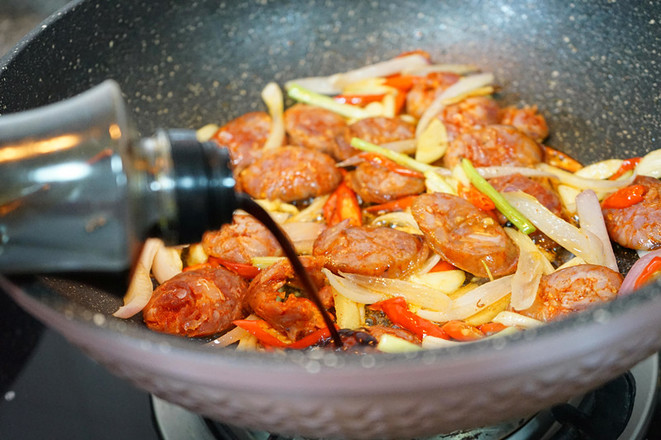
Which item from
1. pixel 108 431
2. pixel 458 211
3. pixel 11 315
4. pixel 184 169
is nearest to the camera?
pixel 184 169

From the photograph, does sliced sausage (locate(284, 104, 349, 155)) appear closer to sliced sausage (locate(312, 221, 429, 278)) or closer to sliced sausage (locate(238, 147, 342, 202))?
sliced sausage (locate(238, 147, 342, 202))

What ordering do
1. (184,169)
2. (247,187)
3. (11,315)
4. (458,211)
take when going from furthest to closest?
(247,187)
(11,315)
(458,211)
(184,169)

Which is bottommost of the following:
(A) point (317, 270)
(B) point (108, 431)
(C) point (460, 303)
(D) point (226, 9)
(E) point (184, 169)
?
(B) point (108, 431)

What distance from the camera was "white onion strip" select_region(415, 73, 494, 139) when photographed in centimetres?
286

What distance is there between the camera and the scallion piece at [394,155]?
2.64 metres

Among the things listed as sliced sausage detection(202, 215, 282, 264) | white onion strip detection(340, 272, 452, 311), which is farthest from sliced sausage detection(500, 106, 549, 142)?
sliced sausage detection(202, 215, 282, 264)

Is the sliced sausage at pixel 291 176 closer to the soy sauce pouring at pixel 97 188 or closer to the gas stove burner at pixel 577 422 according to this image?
the gas stove burner at pixel 577 422

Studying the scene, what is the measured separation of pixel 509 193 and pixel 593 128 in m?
0.59

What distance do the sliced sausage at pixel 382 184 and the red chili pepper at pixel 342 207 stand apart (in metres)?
0.05

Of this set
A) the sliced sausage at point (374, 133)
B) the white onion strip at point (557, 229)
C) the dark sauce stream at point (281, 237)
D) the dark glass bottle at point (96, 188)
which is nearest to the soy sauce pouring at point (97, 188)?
the dark glass bottle at point (96, 188)

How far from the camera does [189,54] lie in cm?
285

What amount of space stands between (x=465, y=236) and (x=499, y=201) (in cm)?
23

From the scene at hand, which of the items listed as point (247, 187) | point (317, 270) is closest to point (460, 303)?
point (317, 270)

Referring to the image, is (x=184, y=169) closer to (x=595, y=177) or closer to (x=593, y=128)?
(x=595, y=177)
